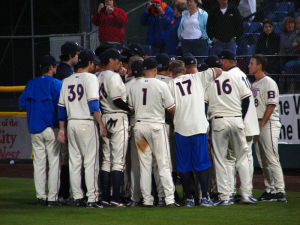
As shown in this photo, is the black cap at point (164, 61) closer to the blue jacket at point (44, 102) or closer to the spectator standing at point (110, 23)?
the blue jacket at point (44, 102)

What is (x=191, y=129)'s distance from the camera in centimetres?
798

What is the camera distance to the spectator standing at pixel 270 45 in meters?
11.4

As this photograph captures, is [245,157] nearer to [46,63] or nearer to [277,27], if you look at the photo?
[46,63]

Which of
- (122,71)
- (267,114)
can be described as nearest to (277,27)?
(267,114)

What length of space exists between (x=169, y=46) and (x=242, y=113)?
4.66m

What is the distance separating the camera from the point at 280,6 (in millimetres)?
13195

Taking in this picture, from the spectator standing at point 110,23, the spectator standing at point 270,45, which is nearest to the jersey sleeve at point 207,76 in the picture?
the spectator standing at point 270,45

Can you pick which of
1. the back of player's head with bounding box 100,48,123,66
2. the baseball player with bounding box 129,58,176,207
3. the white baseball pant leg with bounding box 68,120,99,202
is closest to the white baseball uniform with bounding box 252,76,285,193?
the baseball player with bounding box 129,58,176,207

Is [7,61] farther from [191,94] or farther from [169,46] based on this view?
[191,94]

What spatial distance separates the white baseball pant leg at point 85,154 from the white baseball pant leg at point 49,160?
0.37 meters

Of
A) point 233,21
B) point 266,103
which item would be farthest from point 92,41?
point 266,103

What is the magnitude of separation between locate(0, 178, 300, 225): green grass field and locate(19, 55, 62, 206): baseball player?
34 cm

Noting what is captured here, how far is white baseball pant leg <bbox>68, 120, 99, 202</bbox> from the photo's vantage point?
7965 millimetres

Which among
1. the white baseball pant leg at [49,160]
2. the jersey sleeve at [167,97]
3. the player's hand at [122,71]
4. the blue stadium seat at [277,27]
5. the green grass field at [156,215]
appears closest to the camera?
the green grass field at [156,215]
